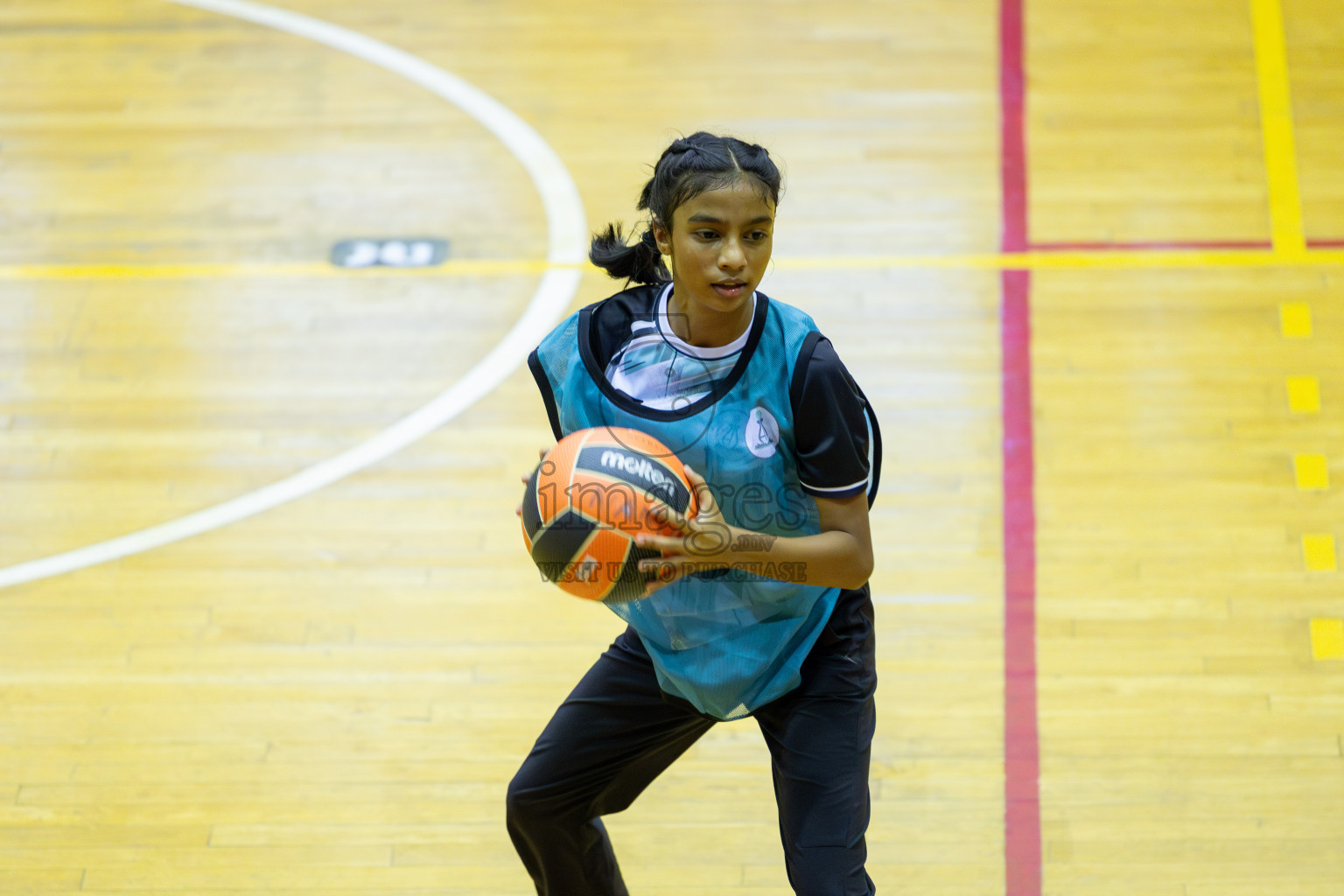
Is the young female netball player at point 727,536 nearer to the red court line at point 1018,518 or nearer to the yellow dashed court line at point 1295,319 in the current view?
the red court line at point 1018,518

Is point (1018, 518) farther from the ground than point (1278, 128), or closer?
closer

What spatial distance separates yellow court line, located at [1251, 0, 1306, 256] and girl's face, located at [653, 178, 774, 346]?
3.53 m

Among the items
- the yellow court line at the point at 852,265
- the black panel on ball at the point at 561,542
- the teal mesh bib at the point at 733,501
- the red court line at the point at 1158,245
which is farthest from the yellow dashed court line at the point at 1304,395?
the black panel on ball at the point at 561,542

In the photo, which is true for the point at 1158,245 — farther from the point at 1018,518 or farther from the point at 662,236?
the point at 662,236

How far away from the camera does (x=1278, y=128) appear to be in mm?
5672

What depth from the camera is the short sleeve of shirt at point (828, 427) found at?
8.21ft

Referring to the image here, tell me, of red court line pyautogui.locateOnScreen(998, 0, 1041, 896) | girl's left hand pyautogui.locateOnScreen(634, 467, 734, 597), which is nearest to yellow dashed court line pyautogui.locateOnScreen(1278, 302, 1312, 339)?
red court line pyautogui.locateOnScreen(998, 0, 1041, 896)

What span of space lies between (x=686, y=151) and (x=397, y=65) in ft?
13.6

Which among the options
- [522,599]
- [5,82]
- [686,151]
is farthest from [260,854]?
[5,82]

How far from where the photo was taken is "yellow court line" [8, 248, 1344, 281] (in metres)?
5.23

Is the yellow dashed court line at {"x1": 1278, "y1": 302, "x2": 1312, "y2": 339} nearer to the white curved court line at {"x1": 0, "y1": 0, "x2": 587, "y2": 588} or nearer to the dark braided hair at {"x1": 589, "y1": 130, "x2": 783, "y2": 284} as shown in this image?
the white curved court line at {"x1": 0, "y1": 0, "x2": 587, "y2": 588}

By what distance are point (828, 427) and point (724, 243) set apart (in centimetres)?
39

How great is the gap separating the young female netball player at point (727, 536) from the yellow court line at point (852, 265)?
8.63 feet

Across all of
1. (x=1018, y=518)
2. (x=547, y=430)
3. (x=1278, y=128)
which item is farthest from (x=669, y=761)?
(x=1278, y=128)
